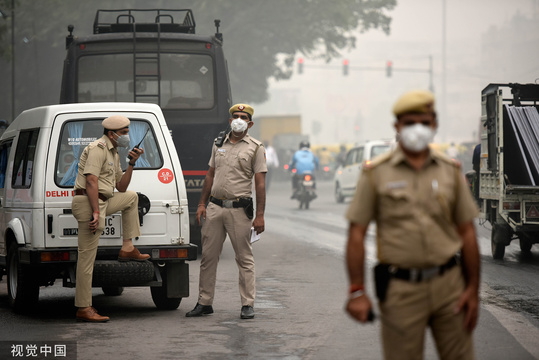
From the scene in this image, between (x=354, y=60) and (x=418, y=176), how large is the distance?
552 ft

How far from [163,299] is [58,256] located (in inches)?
47.0

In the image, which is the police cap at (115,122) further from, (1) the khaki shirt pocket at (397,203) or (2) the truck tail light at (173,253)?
(1) the khaki shirt pocket at (397,203)

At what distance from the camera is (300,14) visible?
41125 mm

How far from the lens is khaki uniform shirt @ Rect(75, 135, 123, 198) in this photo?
806cm

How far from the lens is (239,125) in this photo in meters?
8.49

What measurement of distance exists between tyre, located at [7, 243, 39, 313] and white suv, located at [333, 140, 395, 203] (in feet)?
58.0

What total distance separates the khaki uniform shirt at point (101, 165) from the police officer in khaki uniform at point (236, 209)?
838 millimetres

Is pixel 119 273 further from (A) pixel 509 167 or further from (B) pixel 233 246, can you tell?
(A) pixel 509 167

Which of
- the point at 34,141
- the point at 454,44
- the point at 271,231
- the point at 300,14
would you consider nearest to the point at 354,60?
the point at 454,44

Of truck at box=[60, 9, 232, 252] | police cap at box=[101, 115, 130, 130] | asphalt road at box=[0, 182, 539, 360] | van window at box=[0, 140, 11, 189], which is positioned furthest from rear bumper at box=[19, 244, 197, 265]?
truck at box=[60, 9, 232, 252]

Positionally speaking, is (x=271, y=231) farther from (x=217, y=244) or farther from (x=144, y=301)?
(x=217, y=244)

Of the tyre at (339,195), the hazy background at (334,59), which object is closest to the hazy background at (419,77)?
the hazy background at (334,59)

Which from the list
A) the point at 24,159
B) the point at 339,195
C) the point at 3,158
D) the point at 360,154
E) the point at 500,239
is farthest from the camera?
the point at 339,195

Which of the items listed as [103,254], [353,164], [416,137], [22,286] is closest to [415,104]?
[416,137]
